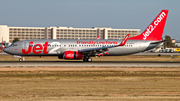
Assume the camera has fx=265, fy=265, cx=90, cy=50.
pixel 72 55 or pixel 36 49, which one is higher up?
pixel 36 49

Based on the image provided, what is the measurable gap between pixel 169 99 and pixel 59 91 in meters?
7.64

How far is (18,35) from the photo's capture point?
654 feet

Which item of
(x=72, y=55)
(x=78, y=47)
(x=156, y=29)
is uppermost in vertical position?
(x=156, y=29)

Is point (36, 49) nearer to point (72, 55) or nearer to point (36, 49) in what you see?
point (36, 49)

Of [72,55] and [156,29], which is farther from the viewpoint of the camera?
[156,29]

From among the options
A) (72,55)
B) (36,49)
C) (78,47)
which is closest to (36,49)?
(36,49)

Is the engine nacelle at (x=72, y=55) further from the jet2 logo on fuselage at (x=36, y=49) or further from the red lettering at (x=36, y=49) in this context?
the red lettering at (x=36, y=49)

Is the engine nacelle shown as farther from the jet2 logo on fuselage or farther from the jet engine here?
the jet2 logo on fuselage

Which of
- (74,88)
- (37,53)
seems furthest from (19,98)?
(37,53)

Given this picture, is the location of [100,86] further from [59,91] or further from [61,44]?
[61,44]

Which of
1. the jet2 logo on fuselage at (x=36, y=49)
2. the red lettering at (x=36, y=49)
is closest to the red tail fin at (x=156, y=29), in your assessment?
the jet2 logo on fuselage at (x=36, y=49)

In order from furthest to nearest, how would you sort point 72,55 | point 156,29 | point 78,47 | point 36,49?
1. point 156,29
2. point 78,47
3. point 36,49
4. point 72,55

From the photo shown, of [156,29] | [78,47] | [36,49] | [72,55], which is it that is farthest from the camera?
[156,29]

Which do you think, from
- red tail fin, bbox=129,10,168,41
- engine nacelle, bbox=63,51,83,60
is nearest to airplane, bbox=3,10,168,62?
engine nacelle, bbox=63,51,83,60
